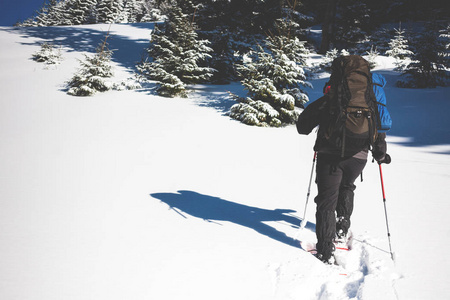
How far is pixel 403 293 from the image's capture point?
1.93 metres

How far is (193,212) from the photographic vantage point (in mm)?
3291

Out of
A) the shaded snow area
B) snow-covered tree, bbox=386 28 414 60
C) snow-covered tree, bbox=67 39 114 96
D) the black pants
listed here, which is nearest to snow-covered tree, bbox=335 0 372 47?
snow-covered tree, bbox=386 28 414 60

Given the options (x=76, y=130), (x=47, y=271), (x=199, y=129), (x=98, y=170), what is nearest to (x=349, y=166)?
(x=47, y=271)

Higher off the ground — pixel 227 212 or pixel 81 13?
pixel 81 13

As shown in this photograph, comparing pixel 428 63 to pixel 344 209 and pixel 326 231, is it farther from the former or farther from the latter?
pixel 326 231

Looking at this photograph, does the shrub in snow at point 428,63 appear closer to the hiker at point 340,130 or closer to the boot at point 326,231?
the hiker at point 340,130

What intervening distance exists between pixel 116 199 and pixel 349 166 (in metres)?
3.02

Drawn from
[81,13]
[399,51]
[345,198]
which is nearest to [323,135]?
[345,198]

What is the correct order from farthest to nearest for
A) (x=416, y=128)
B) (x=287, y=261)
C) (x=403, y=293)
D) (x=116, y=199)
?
(x=416, y=128)
(x=116, y=199)
(x=287, y=261)
(x=403, y=293)

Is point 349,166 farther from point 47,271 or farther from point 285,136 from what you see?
point 285,136

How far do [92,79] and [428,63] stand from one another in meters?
14.0

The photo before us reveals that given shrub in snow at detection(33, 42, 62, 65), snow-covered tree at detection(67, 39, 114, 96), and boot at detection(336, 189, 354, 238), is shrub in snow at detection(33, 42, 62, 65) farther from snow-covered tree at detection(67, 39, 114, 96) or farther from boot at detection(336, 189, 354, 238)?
boot at detection(336, 189, 354, 238)

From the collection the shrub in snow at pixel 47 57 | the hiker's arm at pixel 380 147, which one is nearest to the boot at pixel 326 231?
the hiker's arm at pixel 380 147

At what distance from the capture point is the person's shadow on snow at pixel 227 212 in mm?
3012
